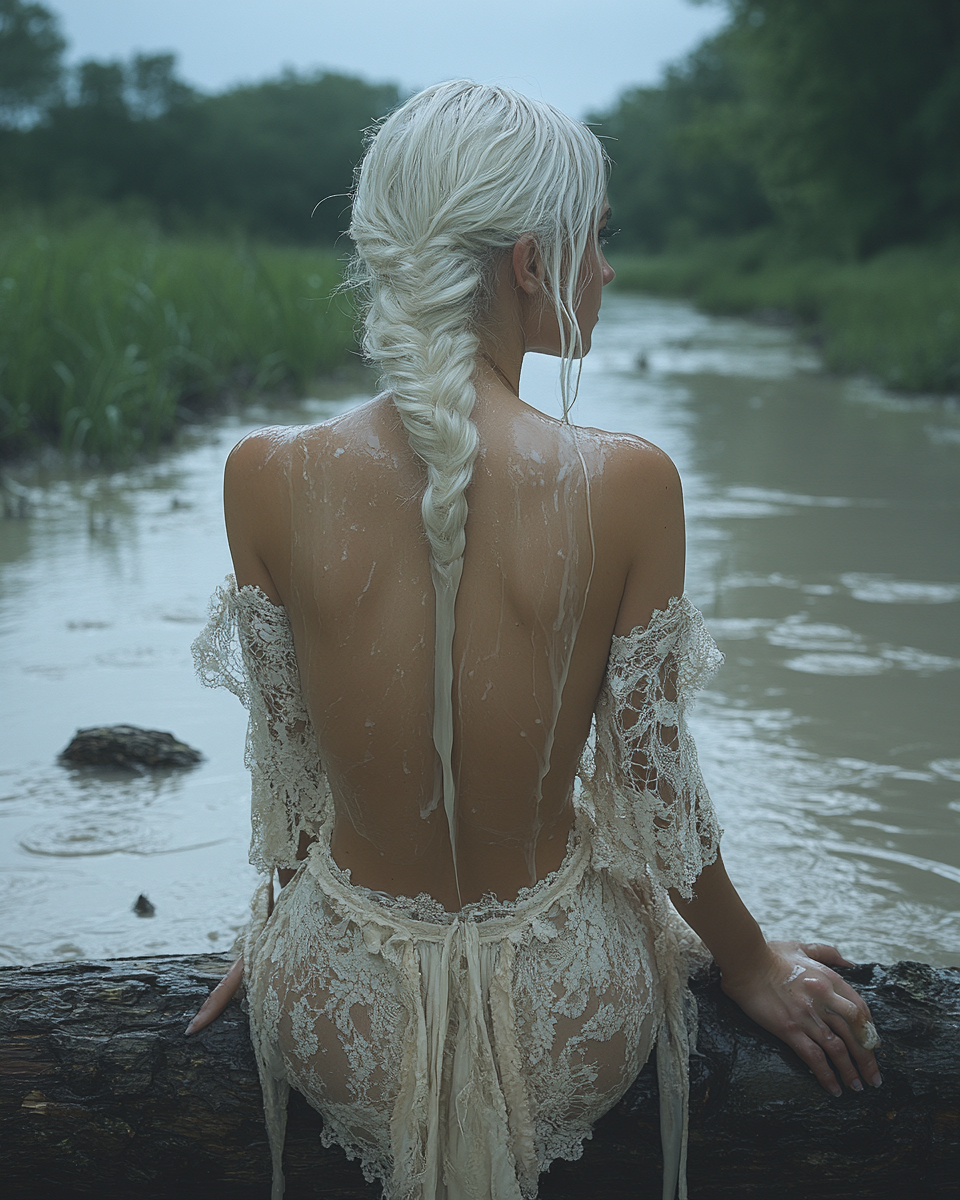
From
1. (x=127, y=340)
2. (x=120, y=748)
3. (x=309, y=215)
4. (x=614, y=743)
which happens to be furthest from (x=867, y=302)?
(x=614, y=743)

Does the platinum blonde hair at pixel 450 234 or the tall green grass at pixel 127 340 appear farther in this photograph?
the tall green grass at pixel 127 340

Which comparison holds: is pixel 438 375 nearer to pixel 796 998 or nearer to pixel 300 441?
pixel 300 441

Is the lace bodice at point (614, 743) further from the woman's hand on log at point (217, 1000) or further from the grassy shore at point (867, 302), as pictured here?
the grassy shore at point (867, 302)

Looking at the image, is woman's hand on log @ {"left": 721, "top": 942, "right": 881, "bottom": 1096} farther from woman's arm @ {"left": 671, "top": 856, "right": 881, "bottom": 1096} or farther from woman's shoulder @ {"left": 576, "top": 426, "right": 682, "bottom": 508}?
woman's shoulder @ {"left": 576, "top": 426, "right": 682, "bottom": 508}

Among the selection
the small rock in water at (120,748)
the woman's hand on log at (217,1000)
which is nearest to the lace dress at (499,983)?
the woman's hand on log at (217,1000)

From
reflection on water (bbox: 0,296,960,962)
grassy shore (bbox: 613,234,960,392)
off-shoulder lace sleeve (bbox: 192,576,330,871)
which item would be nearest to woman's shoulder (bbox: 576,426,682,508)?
off-shoulder lace sleeve (bbox: 192,576,330,871)

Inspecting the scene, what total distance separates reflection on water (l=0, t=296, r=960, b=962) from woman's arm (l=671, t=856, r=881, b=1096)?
3.21ft

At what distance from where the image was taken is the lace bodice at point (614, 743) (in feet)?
4.45

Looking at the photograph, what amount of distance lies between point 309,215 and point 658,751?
1588 cm

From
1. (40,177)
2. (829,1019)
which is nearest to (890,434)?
(829,1019)

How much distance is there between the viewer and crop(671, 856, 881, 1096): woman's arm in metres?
1.49

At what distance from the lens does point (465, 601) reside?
50.3 inches

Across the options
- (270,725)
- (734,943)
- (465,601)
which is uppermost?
(465,601)

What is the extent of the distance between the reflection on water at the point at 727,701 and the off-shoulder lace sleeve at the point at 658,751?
1.25 metres
